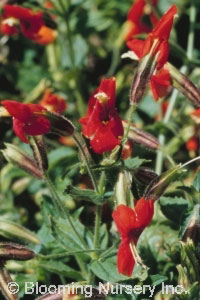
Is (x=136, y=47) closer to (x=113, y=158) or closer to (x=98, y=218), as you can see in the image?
(x=113, y=158)

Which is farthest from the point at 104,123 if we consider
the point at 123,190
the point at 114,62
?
the point at 114,62

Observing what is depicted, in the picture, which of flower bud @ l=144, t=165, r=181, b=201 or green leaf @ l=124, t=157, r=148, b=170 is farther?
green leaf @ l=124, t=157, r=148, b=170

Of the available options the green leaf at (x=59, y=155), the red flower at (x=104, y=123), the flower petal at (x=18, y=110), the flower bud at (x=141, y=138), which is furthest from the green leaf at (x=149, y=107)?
the flower petal at (x=18, y=110)

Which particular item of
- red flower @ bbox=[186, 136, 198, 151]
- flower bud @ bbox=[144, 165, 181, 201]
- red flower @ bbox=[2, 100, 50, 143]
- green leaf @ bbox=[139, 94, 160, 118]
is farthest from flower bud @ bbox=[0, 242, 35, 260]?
green leaf @ bbox=[139, 94, 160, 118]

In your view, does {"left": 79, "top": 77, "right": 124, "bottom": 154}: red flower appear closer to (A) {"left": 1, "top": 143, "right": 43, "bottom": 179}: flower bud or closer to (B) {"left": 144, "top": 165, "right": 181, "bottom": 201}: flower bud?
(B) {"left": 144, "top": 165, "right": 181, "bottom": 201}: flower bud

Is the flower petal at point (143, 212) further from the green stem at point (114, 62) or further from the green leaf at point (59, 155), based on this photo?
the green stem at point (114, 62)
